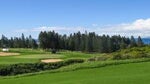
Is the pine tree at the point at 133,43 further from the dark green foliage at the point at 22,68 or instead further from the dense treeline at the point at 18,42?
the dark green foliage at the point at 22,68

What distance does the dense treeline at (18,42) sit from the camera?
16248cm

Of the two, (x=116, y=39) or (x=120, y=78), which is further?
(x=116, y=39)

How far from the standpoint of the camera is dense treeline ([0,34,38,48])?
533ft

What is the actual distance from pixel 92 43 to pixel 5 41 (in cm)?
4777

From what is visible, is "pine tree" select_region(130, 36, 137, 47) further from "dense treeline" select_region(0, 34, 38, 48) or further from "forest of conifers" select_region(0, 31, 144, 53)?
"dense treeline" select_region(0, 34, 38, 48)

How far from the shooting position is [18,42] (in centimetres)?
16688

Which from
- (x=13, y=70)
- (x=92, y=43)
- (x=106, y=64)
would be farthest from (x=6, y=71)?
(x=92, y=43)

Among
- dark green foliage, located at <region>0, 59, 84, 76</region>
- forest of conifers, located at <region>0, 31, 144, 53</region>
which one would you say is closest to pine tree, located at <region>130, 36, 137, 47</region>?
forest of conifers, located at <region>0, 31, 144, 53</region>

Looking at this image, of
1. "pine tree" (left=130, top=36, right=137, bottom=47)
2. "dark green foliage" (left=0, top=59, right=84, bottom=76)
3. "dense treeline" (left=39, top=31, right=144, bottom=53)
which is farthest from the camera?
"pine tree" (left=130, top=36, right=137, bottom=47)

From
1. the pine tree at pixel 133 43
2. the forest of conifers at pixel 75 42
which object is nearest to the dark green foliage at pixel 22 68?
the forest of conifers at pixel 75 42

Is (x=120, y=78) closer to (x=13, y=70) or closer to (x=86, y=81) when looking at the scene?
(x=86, y=81)

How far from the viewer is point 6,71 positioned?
135ft

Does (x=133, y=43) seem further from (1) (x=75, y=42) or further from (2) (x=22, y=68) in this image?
(2) (x=22, y=68)

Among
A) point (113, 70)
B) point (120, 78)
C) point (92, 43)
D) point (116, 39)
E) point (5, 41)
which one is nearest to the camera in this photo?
point (120, 78)
